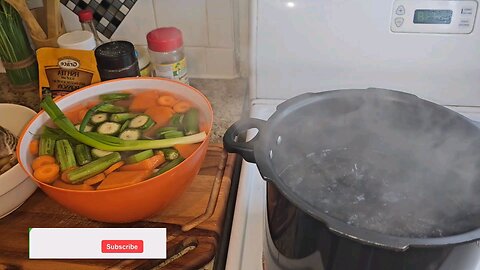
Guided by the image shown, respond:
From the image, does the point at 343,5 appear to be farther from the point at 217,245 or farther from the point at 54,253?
the point at 54,253

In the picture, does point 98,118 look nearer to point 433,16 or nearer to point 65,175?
point 65,175

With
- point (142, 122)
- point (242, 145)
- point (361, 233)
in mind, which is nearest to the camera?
point (361, 233)

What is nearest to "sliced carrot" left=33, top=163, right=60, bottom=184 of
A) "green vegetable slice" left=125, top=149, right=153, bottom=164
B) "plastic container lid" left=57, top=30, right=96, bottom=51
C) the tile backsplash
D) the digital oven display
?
"green vegetable slice" left=125, top=149, right=153, bottom=164

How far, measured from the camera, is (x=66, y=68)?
0.93m

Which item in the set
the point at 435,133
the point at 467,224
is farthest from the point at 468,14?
the point at 467,224

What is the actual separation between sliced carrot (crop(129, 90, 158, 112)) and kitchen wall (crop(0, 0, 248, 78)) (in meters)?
0.29

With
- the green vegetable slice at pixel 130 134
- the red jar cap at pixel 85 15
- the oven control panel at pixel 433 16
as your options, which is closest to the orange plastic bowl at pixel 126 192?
the green vegetable slice at pixel 130 134

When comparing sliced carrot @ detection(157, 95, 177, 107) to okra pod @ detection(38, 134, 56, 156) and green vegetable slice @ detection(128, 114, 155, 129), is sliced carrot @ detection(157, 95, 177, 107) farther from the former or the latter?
okra pod @ detection(38, 134, 56, 156)

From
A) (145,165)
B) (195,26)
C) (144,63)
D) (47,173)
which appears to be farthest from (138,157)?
(195,26)

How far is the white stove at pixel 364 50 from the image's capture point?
2.60 feet

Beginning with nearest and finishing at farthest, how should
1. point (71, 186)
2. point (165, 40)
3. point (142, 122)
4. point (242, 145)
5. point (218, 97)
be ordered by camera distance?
point (242, 145) → point (71, 186) → point (142, 122) → point (165, 40) → point (218, 97)

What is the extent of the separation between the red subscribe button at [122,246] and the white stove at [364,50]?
0.17m

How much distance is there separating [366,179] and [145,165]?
12.4 inches

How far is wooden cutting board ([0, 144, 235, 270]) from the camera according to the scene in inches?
27.7
